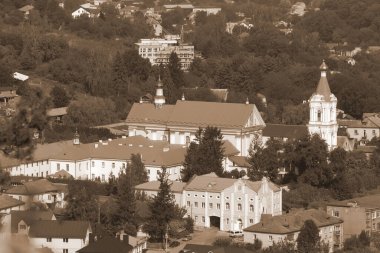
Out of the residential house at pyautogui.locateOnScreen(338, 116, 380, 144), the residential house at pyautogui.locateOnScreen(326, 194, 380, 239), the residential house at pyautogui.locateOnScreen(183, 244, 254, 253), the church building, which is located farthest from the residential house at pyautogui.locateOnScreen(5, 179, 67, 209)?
the residential house at pyautogui.locateOnScreen(338, 116, 380, 144)

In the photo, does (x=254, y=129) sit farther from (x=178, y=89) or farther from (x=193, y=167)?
(x=178, y=89)

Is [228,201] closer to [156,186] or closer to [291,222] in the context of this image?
[156,186]

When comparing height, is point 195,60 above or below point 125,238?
above

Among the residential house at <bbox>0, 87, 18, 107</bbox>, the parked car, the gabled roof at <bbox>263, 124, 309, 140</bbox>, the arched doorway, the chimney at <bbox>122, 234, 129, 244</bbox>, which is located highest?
the residential house at <bbox>0, 87, 18, 107</bbox>


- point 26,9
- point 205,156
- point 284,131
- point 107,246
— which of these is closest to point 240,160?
point 205,156

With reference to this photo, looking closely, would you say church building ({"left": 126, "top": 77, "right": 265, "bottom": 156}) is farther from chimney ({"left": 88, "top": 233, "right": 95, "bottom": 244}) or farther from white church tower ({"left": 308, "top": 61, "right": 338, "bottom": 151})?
chimney ({"left": 88, "top": 233, "right": 95, "bottom": 244})

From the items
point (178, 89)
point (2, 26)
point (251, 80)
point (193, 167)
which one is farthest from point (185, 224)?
point (2, 26)
